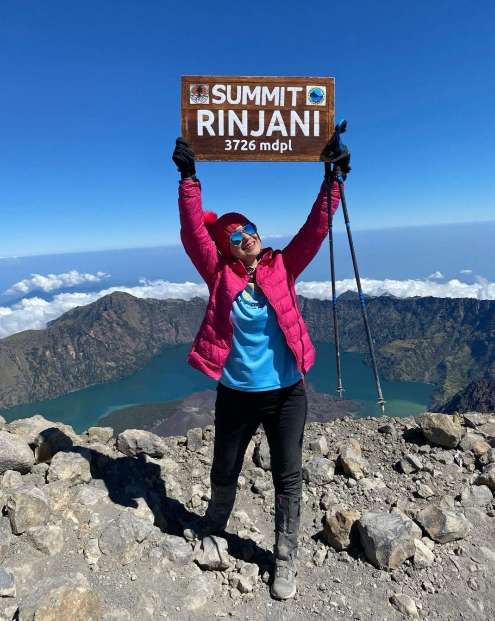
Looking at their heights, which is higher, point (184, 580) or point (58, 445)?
point (58, 445)

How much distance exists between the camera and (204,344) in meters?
4.06

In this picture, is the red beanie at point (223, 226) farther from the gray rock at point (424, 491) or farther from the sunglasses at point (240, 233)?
the gray rock at point (424, 491)

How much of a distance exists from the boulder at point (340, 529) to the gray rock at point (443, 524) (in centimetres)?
78

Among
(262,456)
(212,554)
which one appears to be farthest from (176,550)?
(262,456)

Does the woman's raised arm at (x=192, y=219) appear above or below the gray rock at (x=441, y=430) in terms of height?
above

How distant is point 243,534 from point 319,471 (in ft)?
4.83

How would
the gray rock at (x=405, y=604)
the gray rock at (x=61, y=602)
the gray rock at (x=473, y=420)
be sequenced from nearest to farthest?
the gray rock at (x=61, y=602), the gray rock at (x=405, y=604), the gray rock at (x=473, y=420)

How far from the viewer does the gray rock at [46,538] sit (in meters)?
4.09

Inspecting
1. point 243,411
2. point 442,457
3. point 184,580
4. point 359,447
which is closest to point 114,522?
point 184,580

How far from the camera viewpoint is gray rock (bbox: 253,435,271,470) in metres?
6.16

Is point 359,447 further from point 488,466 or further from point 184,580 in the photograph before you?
point 184,580

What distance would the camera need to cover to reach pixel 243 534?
492 centimetres

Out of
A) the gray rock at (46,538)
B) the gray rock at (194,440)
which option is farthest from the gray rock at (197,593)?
the gray rock at (194,440)

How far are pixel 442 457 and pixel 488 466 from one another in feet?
1.96
